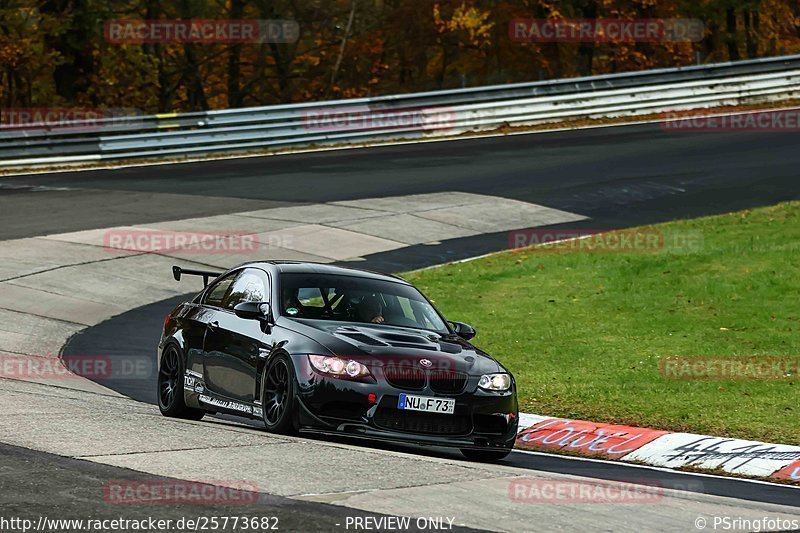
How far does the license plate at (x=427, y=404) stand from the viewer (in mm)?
9969

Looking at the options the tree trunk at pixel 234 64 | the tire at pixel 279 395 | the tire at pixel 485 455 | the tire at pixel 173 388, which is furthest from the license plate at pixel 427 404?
the tree trunk at pixel 234 64

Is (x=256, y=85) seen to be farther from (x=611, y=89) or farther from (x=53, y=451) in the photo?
(x=53, y=451)

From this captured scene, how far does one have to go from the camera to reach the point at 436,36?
49500 millimetres

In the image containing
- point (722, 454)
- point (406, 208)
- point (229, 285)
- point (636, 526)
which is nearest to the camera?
point (636, 526)

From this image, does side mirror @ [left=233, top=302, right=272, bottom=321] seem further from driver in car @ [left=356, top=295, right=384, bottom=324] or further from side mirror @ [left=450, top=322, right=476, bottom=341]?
side mirror @ [left=450, top=322, right=476, bottom=341]

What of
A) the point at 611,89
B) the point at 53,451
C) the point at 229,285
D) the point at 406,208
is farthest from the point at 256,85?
the point at 53,451

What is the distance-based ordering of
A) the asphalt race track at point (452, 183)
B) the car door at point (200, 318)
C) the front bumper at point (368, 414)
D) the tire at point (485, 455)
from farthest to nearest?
1. the asphalt race track at point (452, 183)
2. the car door at point (200, 318)
3. the tire at point (485, 455)
4. the front bumper at point (368, 414)

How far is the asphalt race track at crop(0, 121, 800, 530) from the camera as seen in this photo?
82.0 feet

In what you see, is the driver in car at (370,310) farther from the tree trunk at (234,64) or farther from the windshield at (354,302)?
the tree trunk at (234,64)

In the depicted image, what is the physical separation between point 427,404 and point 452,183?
65.2 feet

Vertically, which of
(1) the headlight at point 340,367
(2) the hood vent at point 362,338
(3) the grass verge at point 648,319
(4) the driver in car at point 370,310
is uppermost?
(4) the driver in car at point 370,310

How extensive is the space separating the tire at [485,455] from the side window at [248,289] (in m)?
2.14

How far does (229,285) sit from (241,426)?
4.69 feet

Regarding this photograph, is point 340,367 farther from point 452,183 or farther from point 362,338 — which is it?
point 452,183
